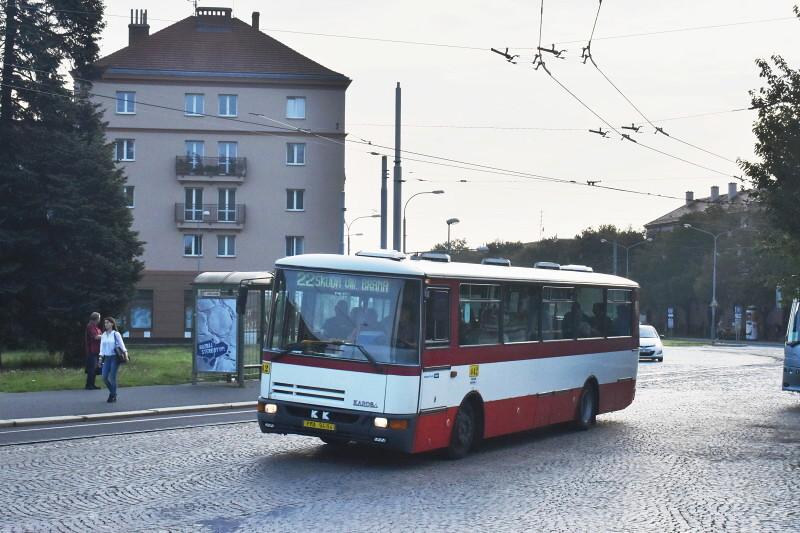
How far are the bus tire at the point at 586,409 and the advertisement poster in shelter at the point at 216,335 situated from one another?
28.7 ft

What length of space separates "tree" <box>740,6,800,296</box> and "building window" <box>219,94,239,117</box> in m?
46.3

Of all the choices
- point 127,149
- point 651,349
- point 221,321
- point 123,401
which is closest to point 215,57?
point 127,149

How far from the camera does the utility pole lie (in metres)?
35.5

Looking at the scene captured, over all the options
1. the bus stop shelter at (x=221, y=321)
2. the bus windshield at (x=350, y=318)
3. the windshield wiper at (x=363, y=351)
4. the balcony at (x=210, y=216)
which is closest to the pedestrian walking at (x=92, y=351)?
the bus stop shelter at (x=221, y=321)

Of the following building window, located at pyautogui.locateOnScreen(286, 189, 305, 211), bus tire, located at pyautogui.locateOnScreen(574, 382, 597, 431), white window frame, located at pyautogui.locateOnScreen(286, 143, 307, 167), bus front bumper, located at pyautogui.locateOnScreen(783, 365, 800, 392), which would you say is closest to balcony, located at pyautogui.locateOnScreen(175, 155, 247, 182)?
white window frame, located at pyautogui.locateOnScreen(286, 143, 307, 167)

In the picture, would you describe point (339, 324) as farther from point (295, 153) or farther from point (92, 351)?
point (295, 153)

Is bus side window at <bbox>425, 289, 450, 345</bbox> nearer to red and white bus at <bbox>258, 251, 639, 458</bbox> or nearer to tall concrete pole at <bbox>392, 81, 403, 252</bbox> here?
red and white bus at <bbox>258, 251, 639, 458</bbox>

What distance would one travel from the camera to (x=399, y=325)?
44.6ft

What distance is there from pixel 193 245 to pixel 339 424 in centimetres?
5859

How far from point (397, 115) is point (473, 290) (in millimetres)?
17249

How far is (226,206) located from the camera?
234 feet

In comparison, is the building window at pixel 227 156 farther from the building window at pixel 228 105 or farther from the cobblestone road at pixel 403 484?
the cobblestone road at pixel 403 484

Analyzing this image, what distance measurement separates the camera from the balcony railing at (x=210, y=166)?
70125 mm

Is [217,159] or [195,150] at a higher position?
[195,150]
